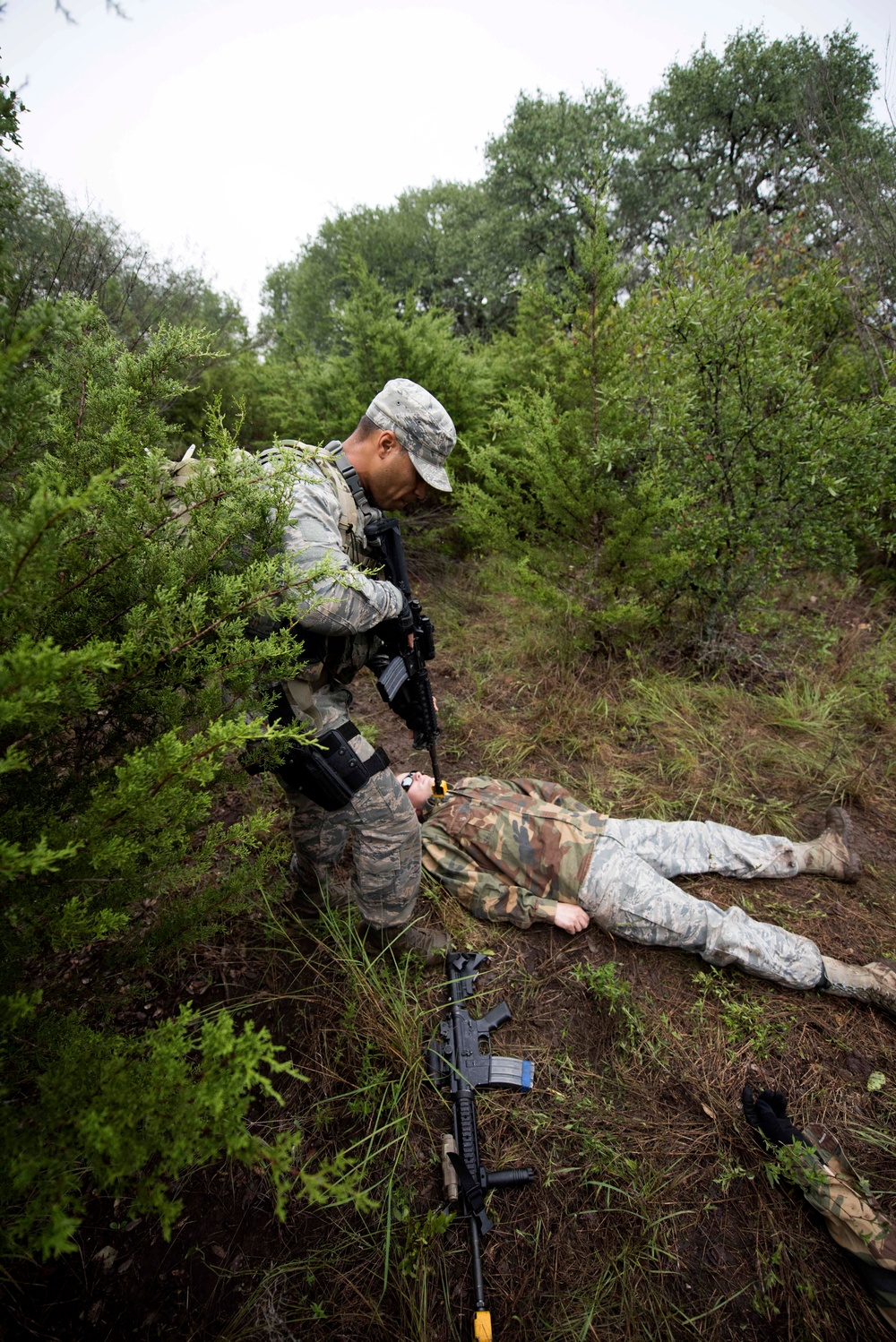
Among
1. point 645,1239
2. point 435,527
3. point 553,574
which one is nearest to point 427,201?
point 435,527

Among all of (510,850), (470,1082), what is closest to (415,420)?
(510,850)

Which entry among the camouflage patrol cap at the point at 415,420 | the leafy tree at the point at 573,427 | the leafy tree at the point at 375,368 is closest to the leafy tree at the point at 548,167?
the leafy tree at the point at 375,368

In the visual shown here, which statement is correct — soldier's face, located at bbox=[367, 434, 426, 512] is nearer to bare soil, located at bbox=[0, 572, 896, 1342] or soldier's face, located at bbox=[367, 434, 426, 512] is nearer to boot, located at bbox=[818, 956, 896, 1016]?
bare soil, located at bbox=[0, 572, 896, 1342]

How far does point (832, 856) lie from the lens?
2.53m

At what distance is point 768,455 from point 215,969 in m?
3.94

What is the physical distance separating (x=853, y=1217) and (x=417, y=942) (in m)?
1.50

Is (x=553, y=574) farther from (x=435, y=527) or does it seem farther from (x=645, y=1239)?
(x=645, y=1239)

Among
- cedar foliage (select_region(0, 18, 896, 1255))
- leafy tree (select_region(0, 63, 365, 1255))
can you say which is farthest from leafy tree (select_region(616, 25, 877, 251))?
leafy tree (select_region(0, 63, 365, 1255))

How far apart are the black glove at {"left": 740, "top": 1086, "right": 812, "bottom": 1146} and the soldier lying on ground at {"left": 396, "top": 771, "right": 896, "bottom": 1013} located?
17.0 inches

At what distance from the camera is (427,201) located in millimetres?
19812

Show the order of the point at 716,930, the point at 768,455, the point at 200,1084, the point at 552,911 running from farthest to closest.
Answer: the point at 768,455 → the point at 552,911 → the point at 716,930 → the point at 200,1084

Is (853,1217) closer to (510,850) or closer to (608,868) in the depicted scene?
(608,868)

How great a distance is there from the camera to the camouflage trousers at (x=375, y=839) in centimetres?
213

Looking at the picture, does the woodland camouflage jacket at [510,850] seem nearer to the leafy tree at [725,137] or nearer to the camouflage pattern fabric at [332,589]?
the camouflage pattern fabric at [332,589]
